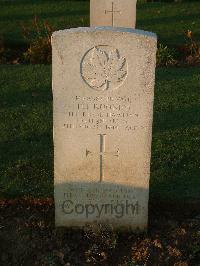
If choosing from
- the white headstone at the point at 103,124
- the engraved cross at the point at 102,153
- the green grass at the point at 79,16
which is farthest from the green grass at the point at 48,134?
the green grass at the point at 79,16

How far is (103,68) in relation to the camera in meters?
3.82

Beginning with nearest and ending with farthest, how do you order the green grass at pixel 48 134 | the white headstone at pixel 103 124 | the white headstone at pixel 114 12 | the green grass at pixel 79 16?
1. the white headstone at pixel 103 124
2. the green grass at pixel 48 134
3. the white headstone at pixel 114 12
4. the green grass at pixel 79 16

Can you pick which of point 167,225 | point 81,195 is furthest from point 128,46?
point 167,225

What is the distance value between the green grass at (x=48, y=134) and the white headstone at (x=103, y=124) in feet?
2.45

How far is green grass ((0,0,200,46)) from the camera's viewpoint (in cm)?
1098

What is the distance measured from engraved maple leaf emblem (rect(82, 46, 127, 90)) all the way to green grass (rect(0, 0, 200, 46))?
21.9 ft

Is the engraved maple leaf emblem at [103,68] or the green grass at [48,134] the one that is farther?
the green grass at [48,134]

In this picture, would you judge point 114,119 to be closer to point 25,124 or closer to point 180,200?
point 180,200

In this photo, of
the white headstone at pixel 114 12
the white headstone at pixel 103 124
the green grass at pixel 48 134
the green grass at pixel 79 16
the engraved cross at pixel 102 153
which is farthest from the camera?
the green grass at pixel 79 16

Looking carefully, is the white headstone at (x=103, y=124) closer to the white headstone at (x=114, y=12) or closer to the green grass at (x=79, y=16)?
the white headstone at (x=114, y=12)

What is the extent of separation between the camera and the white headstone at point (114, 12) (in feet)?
27.4

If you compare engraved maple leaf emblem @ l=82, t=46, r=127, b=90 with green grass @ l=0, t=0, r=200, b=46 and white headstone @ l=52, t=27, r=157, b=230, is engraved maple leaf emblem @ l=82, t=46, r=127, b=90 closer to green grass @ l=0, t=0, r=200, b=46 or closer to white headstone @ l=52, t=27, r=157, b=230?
white headstone @ l=52, t=27, r=157, b=230

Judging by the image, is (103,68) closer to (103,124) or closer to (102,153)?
(103,124)

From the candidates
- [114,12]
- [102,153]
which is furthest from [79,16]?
[102,153]
